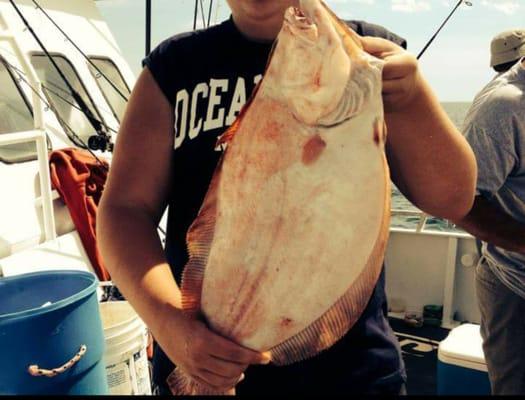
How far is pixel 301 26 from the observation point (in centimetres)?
103

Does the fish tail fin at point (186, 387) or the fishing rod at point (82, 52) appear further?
the fishing rod at point (82, 52)

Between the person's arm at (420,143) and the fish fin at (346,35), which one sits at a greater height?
the fish fin at (346,35)

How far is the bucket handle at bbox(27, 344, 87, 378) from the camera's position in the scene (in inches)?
84.4

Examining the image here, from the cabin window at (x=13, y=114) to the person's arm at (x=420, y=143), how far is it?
3.56m

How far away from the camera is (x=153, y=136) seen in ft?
4.44

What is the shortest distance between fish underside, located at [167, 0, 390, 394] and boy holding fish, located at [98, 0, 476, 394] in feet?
0.31

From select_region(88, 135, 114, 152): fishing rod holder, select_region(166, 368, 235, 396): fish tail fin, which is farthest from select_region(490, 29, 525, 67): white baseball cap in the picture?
select_region(88, 135, 114, 152): fishing rod holder

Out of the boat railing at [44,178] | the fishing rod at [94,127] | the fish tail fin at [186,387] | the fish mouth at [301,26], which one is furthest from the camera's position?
the fishing rod at [94,127]

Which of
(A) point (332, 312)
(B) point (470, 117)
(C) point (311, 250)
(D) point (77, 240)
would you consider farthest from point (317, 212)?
(D) point (77, 240)

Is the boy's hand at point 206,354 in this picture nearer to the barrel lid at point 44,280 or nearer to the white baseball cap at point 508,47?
the barrel lid at point 44,280

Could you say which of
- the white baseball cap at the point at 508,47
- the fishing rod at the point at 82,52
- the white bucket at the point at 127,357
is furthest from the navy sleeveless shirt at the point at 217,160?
the fishing rod at the point at 82,52

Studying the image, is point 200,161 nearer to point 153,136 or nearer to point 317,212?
point 153,136

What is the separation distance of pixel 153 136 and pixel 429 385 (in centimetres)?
340

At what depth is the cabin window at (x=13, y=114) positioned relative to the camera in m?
4.19
